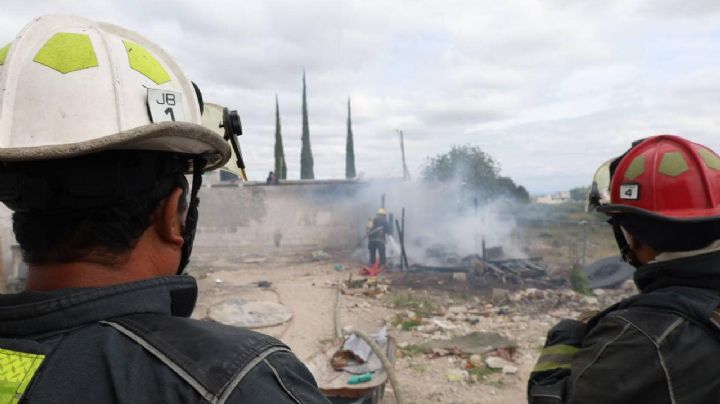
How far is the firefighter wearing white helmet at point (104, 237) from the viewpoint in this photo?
813 mm

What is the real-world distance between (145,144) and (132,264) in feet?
0.90

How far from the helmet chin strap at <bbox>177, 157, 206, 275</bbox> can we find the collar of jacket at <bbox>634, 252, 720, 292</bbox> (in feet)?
5.82

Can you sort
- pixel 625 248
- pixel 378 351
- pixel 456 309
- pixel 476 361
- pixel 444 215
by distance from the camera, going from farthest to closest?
1. pixel 444 215
2. pixel 456 309
3. pixel 476 361
4. pixel 378 351
5. pixel 625 248

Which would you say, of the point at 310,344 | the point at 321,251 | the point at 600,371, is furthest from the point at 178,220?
the point at 321,251

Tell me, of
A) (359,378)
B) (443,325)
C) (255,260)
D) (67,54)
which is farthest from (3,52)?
(255,260)

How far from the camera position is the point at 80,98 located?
1030 millimetres

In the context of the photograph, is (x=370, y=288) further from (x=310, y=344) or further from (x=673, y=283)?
(x=673, y=283)

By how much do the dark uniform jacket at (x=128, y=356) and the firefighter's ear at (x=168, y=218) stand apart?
0.15 metres

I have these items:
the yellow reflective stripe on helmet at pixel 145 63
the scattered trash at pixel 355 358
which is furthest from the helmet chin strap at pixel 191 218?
the scattered trash at pixel 355 358

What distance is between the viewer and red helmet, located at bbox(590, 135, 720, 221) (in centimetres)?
184

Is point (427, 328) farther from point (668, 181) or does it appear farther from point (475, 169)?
point (475, 169)

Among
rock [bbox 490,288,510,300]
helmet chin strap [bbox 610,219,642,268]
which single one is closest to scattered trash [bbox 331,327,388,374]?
helmet chin strap [bbox 610,219,642,268]

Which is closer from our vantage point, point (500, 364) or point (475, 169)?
point (500, 364)

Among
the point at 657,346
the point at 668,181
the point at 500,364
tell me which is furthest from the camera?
the point at 500,364
